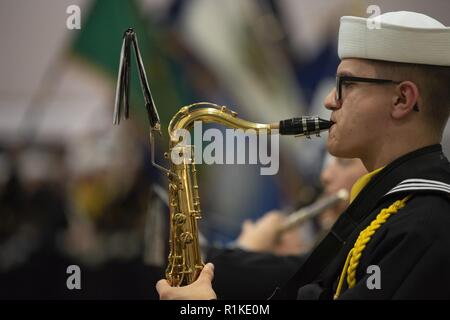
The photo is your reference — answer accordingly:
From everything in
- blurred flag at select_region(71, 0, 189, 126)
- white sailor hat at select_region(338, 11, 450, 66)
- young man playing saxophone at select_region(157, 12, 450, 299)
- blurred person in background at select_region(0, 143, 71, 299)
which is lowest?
blurred person in background at select_region(0, 143, 71, 299)

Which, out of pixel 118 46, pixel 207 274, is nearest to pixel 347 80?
pixel 207 274

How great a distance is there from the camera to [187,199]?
2615mm

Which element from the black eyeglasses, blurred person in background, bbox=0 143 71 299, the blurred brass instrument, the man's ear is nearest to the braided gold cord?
the man's ear

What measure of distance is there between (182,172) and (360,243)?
70cm

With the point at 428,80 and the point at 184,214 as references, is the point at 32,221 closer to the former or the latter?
the point at 184,214

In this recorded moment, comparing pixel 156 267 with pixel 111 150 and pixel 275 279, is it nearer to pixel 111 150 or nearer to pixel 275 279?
pixel 275 279

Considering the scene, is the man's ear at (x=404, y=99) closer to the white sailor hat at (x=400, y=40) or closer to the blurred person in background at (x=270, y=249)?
the white sailor hat at (x=400, y=40)

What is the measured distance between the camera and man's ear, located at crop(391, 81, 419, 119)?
2.38 meters

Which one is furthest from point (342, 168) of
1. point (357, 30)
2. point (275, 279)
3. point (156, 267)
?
point (357, 30)

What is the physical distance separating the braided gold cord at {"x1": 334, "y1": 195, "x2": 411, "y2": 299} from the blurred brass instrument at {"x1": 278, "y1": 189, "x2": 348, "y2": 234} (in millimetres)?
2135

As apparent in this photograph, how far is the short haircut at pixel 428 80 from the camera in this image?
241 cm

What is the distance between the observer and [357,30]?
2.47 m

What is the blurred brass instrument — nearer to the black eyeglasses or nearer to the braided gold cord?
the black eyeglasses
